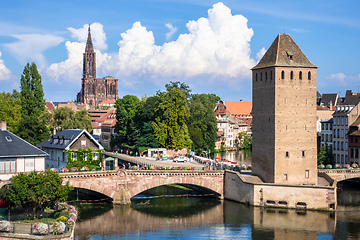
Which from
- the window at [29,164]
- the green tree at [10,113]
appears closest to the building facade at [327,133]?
the green tree at [10,113]

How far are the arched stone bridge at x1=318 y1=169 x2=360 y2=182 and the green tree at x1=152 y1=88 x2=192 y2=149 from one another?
35289 millimetres

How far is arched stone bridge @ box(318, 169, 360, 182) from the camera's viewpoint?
239ft

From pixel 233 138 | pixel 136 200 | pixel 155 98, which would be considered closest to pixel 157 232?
pixel 136 200

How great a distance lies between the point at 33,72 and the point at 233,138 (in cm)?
8035

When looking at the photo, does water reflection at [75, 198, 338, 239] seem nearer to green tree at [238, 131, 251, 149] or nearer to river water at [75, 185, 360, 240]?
river water at [75, 185, 360, 240]

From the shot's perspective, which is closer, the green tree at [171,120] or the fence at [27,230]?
the fence at [27,230]

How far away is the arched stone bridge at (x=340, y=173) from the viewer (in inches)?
2869

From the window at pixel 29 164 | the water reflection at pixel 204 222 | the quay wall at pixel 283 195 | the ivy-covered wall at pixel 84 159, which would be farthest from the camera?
the ivy-covered wall at pixel 84 159

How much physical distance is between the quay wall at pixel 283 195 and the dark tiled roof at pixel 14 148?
975 inches

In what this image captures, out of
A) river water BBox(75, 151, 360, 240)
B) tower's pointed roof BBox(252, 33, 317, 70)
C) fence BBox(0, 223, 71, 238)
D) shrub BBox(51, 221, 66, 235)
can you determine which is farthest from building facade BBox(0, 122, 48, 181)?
tower's pointed roof BBox(252, 33, 317, 70)

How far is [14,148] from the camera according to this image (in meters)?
58.2

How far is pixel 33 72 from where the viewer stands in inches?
4114

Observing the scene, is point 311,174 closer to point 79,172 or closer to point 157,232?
point 157,232

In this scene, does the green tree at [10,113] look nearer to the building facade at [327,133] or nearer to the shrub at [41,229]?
the shrub at [41,229]
